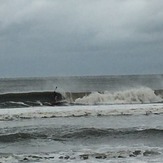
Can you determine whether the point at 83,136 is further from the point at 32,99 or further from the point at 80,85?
the point at 80,85

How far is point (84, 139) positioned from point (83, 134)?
3.60 feet

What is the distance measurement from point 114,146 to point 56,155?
9.61ft

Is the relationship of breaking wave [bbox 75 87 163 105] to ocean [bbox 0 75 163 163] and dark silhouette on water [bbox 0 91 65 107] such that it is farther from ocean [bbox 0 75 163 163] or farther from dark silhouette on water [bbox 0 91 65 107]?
ocean [bbox 0 75 163 163]

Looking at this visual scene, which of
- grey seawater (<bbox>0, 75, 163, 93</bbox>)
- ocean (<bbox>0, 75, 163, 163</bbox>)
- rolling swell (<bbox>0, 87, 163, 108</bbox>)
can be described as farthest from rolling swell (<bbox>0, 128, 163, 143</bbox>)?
grey seawater (<bbox>0, 75, 163, 93</bbox>)

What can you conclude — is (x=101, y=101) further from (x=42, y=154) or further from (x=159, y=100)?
(x=42, y=154)

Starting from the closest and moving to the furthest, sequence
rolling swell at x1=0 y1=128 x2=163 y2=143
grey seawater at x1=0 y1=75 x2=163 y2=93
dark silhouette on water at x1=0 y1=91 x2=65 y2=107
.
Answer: rolling swell at x1=0 y1=128 x2=163 y2=143, dark silhouette on water at x1=0 y1=91 x2=65 y2=107, grey seawater at x1=0 y1=75 x2=163 y2=93

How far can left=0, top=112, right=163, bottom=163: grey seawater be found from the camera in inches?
632

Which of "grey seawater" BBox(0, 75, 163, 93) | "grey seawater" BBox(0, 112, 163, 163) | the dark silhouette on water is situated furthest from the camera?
"grey seawater" BBox(0, 75, 163, 93)

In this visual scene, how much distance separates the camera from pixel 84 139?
2052 cm

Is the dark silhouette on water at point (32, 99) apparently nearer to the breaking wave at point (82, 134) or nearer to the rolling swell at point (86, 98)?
the rolling swell at point (86, 98)

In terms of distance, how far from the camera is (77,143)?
19.5 metres

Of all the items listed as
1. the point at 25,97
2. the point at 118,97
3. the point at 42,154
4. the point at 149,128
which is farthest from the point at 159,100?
the point at 42,154

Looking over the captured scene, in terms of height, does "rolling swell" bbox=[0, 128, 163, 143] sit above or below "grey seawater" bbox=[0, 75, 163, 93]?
below

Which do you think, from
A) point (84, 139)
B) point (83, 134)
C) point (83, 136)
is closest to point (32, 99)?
point (83, 134)
